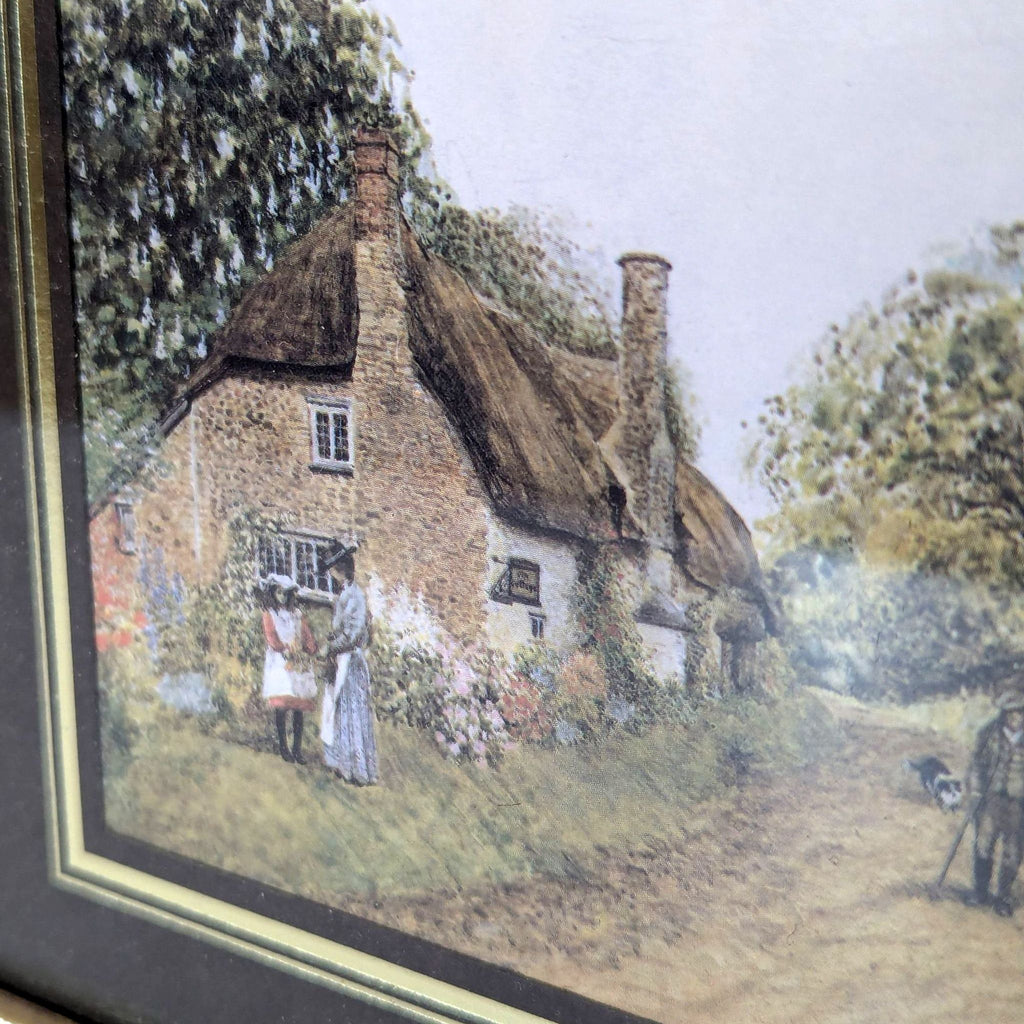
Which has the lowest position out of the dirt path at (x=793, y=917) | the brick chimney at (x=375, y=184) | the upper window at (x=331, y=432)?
the dirt path at (x=793, y=917)

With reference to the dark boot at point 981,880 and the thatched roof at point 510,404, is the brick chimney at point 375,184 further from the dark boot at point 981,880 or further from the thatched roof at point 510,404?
the dark boot at point 981,880

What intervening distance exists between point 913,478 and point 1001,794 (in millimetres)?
460

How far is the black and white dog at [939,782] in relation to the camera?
4.92 ft

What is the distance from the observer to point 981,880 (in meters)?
1.51

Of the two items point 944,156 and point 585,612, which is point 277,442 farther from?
point 944,156

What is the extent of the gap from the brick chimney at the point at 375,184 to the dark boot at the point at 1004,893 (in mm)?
1360

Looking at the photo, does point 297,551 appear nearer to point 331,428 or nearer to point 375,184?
point 331,428

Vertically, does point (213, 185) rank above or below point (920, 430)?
above

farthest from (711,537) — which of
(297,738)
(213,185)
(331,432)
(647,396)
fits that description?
(213,185)

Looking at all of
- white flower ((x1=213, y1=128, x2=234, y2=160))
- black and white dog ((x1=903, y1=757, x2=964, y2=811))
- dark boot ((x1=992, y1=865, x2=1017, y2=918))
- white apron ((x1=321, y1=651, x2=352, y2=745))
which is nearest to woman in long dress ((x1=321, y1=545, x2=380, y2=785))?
white apron ((x1=321, y1=651, x2=352, y2=745))

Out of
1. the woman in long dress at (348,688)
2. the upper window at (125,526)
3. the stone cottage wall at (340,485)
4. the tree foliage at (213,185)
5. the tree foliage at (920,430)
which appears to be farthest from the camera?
the upper window at (125,526)

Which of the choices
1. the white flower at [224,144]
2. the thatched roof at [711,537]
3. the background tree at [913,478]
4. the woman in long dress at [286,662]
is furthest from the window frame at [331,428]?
the background tree at [913,478]

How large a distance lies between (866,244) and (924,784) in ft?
2.51

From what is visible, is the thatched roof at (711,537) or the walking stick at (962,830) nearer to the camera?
the walking stick at (962,830)
